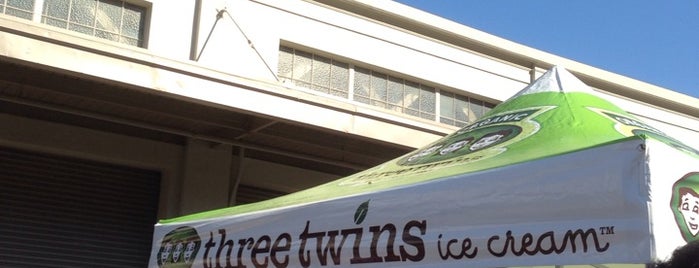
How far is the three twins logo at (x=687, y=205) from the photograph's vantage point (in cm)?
306

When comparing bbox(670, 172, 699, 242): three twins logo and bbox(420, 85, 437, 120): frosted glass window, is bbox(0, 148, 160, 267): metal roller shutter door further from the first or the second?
bbox(670, 172, 699, 242): three twins logo

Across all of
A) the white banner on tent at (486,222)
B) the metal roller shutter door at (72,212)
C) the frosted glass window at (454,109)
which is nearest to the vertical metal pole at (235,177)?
the metal roller shutter door at (72,212)

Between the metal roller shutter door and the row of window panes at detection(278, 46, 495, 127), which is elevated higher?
the row of window panes at detection(278, 46, 495, 127)

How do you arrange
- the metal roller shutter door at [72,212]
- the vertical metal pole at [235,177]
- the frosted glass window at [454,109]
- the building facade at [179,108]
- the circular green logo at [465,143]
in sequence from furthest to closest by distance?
1. the frosted glass window at [454,109]
2. the vertical metal pole at [235,177]
3. the metal roller shutter door at [72,212]
4. the building facade at [179,108]
5. the circular green logo at [465,143]

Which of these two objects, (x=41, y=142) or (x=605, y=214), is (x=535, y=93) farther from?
(x=41, y=142)

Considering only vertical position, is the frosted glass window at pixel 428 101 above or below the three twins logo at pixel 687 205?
above

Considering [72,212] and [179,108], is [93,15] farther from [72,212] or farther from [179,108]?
[72,212]

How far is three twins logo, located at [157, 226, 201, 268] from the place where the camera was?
4703mm

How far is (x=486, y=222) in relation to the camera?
337 cm

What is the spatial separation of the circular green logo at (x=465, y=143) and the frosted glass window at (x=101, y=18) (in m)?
6.10

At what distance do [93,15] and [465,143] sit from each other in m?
6.64

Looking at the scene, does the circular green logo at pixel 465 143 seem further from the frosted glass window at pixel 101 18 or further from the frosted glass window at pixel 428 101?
the frosted glass window at pixel 428 101

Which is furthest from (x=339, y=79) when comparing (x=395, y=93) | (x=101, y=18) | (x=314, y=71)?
(x=101, y=18)

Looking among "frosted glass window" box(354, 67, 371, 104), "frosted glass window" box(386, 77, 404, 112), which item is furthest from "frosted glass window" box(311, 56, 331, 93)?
"frosted glass window" box(386, 77, 404, 112)
